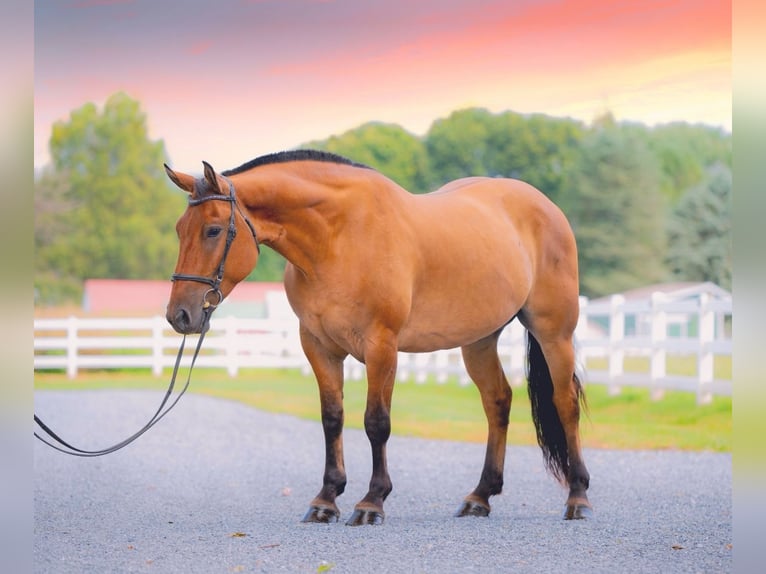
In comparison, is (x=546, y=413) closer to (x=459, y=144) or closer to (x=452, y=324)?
(x=452, y=324)

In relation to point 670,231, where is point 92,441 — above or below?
below

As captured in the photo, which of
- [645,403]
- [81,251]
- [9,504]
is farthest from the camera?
[81,251]

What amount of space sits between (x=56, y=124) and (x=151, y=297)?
10519mm

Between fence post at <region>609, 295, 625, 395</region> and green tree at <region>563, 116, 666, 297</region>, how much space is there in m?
21.4

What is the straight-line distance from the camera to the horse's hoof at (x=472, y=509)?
622 centimetres

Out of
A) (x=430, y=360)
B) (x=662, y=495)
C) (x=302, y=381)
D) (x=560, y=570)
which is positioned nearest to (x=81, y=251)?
(x=302, y=381)

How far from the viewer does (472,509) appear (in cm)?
622

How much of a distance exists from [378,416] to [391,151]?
2578 cm

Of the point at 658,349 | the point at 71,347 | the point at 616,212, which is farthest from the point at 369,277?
the point at 616,212

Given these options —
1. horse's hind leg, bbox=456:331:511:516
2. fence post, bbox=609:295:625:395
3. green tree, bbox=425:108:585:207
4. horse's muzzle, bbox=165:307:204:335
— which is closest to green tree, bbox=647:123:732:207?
green tree, bbox=425:108:585:207

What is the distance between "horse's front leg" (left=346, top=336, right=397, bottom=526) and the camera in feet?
17.8

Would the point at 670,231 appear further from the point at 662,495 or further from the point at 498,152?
the point at 662,495

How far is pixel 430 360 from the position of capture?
1914 cm

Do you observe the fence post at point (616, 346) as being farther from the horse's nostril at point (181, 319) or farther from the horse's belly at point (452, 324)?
the horse's nostril at point (181, 319)
